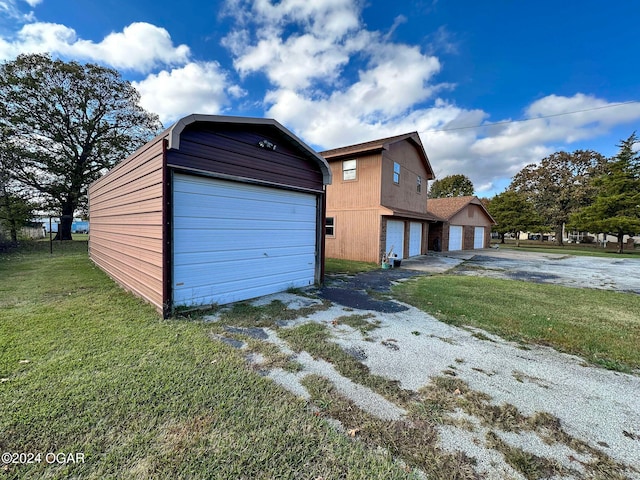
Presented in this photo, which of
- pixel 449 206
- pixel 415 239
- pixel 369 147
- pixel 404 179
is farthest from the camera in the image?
pixel 449 206

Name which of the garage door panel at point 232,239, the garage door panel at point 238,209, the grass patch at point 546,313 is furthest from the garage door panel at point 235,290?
the grass patch at point 546,313

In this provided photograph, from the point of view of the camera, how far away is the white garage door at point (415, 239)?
1508cm

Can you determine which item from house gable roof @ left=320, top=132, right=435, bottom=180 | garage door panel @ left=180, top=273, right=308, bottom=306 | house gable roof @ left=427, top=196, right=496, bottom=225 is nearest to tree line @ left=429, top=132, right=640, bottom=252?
house gable roof @ left=427, top=196, right=496, bottom=225

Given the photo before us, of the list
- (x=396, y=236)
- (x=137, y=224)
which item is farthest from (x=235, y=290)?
(x=396, y=236)

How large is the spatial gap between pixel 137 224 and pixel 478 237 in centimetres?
2559

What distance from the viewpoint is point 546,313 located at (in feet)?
16.6

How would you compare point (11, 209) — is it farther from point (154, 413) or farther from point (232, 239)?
point (154, 413)

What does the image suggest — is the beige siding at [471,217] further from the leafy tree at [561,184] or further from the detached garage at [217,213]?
the detached garage at [217,213]

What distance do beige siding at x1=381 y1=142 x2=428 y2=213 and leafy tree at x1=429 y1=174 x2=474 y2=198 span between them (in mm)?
32876

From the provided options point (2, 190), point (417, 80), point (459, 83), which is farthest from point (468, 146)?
point (2, 190)

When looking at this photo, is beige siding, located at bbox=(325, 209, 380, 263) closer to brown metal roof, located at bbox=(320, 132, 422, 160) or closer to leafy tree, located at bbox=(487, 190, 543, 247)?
brown metal roof, located at bbox=(320, 132, 422, 160)

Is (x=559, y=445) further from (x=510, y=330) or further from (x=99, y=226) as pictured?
(x=99, y=226)

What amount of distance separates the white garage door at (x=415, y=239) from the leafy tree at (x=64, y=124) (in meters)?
19.8

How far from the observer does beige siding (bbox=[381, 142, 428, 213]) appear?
40.6ft
